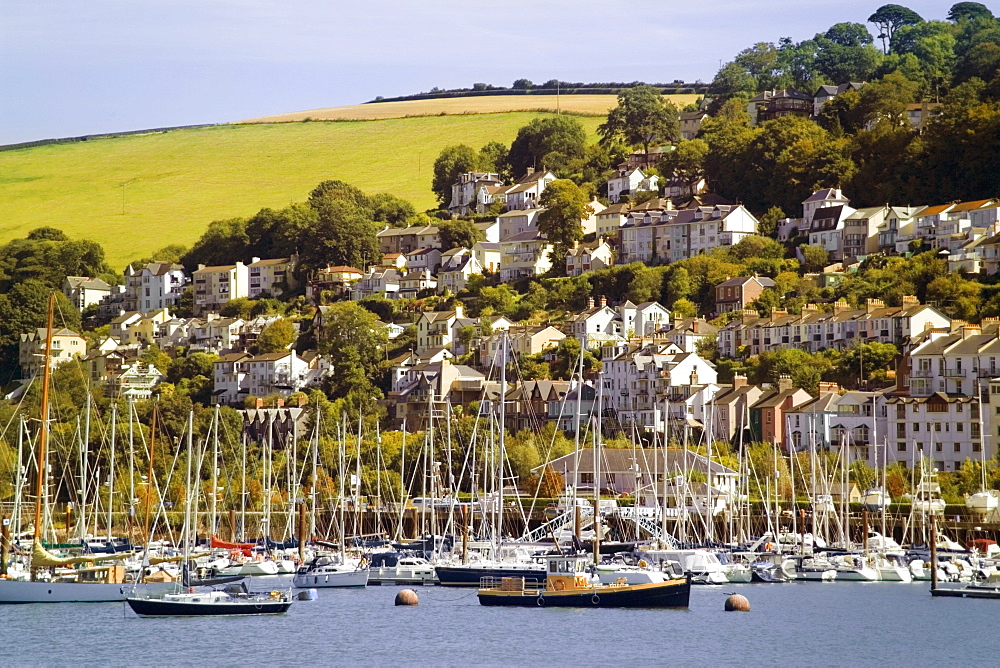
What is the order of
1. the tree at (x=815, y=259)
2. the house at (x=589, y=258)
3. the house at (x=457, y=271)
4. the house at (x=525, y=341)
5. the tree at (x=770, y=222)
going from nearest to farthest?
the house at (x=525, y=341) → the tree at (x=815, y=259) → the tree at (x=770, y=222) → the house at (x=589, y=258) → the house at (x=457, y=271)

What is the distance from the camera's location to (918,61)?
596 ft

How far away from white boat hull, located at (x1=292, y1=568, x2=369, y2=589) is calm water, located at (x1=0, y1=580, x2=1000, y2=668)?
3.79 meters

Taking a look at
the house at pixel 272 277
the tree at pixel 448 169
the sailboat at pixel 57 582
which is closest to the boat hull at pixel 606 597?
the sailboat at pixel 57 582

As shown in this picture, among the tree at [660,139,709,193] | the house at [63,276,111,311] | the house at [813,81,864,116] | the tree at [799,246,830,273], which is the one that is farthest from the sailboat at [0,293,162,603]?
the house at [813,81,864,116]

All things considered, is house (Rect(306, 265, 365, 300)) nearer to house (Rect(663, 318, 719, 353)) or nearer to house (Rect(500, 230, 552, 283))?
house (Rect(500, 230, 552, 283))

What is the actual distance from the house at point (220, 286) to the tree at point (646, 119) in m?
42.7

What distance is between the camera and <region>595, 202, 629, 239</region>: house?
159750mm

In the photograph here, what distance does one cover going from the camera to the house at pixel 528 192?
576 feet

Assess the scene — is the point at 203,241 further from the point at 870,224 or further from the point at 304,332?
the point at 870,224

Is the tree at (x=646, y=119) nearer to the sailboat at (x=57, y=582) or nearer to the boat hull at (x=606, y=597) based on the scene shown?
the boat hull at (x=606, y=597)

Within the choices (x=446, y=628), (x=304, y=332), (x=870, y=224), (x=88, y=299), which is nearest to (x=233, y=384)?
(x=304, y=332)

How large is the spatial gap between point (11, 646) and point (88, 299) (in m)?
128

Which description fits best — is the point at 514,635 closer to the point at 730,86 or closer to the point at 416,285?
the point at 416,285

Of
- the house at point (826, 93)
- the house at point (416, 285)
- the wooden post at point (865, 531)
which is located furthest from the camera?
the house at point (826, 93)
